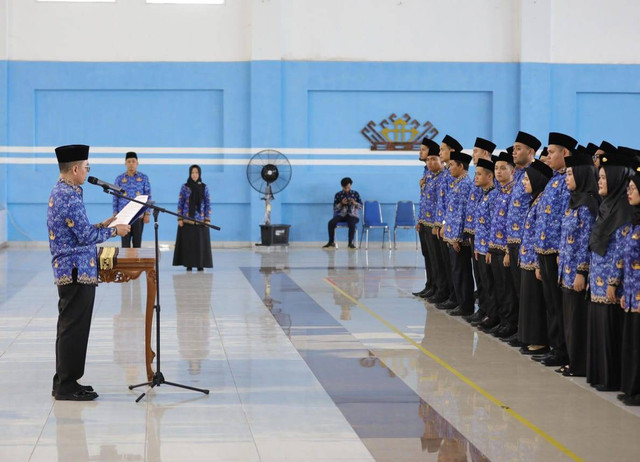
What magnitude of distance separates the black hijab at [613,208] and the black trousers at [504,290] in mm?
2047

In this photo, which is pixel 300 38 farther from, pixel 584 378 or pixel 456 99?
pixel 584 378

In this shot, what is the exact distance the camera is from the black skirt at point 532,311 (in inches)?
289

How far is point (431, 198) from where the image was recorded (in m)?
10.3

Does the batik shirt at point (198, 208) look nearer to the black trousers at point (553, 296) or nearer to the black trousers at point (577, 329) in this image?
the black trousers at point (553, 296)

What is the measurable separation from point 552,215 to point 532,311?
2.72 feet

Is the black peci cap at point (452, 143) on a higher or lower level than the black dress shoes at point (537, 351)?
higher

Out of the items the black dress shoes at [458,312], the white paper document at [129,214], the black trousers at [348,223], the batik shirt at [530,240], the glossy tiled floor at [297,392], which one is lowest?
the glossy tiled floor at [297,392]

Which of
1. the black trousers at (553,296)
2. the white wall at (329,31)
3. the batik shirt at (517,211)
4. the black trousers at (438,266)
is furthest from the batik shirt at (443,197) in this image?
the white wall at (329,31)

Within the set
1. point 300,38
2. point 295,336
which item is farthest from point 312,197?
point 295,336

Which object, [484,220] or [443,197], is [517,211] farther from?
[443,197]

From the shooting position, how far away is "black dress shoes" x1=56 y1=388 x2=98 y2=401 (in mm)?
5938

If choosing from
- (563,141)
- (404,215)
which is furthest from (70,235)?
(404,215)

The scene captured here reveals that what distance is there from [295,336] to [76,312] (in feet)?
8.99

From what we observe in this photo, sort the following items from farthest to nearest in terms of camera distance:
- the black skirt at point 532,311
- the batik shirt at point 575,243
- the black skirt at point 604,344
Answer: the black skirt at point 532,311 < the batik shirt at point 575,243 < the black skirt at point 604,344
